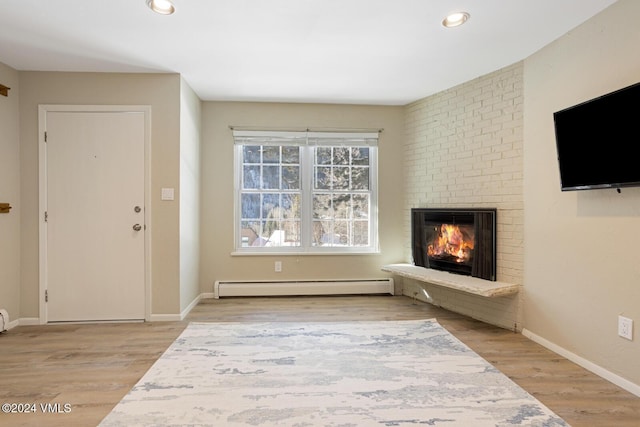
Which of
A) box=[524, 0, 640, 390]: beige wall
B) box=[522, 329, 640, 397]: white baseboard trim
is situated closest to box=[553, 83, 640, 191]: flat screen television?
box=[524, 0, 640, 390]: beige wall

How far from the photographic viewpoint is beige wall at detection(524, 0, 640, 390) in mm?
2053

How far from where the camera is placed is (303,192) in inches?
170

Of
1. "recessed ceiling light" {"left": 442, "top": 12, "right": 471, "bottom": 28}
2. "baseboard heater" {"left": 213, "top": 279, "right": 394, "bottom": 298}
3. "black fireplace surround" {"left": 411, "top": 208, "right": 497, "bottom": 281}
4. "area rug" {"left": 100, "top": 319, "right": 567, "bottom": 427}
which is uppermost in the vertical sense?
"recessed ceiling light" {"left": 442, "top": 12, "right": 471, "bottom": 28}

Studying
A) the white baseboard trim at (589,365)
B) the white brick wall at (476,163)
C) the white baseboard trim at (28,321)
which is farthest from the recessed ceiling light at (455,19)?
the white baseboard trim at (28,321)

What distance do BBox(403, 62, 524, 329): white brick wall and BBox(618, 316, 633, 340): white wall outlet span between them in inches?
35.2

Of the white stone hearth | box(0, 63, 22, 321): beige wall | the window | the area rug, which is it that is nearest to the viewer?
the area rug

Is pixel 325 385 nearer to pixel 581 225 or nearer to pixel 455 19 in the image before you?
pixel 581 225

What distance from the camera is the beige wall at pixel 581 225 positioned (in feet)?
6.73

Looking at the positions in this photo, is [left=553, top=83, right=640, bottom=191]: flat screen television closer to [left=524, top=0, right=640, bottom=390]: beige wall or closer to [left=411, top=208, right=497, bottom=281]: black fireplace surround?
[left=524, top=0, right=640, bottom=390]: beige wall

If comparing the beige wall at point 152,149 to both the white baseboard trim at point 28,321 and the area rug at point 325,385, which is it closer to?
the white baseboard trim at point 28,321

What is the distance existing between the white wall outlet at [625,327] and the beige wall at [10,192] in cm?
477

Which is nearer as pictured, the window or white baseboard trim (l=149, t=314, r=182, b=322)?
white baseboard trim (l=149, t=314, r=182, b=322)

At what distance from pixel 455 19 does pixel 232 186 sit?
293 centimetres

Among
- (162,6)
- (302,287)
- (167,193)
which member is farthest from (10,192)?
(302,287)
